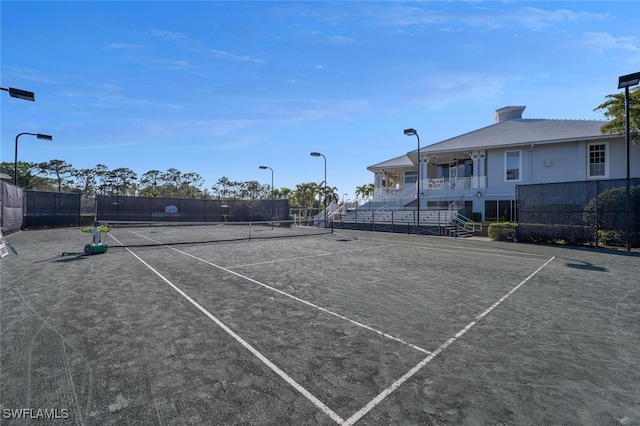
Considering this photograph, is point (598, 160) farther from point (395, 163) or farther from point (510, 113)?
point (395, 163)

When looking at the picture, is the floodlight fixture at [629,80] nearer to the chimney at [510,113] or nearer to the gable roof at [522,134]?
the gable roof at [522,134]

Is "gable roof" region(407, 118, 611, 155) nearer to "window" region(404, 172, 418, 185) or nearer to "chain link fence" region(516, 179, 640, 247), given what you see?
"window" region(404, 172, 418, 185)

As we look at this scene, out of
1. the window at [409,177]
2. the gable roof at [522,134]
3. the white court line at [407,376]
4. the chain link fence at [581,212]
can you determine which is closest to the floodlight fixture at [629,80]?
the chain link fence at [581,212]

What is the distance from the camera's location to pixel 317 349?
4234 mm

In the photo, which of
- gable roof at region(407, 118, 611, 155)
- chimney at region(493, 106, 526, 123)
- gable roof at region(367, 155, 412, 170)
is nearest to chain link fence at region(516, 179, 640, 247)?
gable roof at region(407, 118, 611, 155)

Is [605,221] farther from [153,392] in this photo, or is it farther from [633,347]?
[153,392]

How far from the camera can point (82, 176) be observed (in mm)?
66125

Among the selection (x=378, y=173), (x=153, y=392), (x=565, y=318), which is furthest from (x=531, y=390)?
(x=378, y=173)

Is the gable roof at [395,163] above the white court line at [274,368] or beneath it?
above

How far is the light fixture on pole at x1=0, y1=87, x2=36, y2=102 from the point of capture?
421 inches

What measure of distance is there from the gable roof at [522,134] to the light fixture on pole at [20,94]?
28343 mm

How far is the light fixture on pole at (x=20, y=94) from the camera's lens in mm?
10686

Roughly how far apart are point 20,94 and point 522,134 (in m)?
33.8

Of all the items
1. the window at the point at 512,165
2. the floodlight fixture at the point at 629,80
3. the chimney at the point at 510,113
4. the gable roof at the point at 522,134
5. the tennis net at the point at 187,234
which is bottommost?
the tennis net at the point at 187,234
